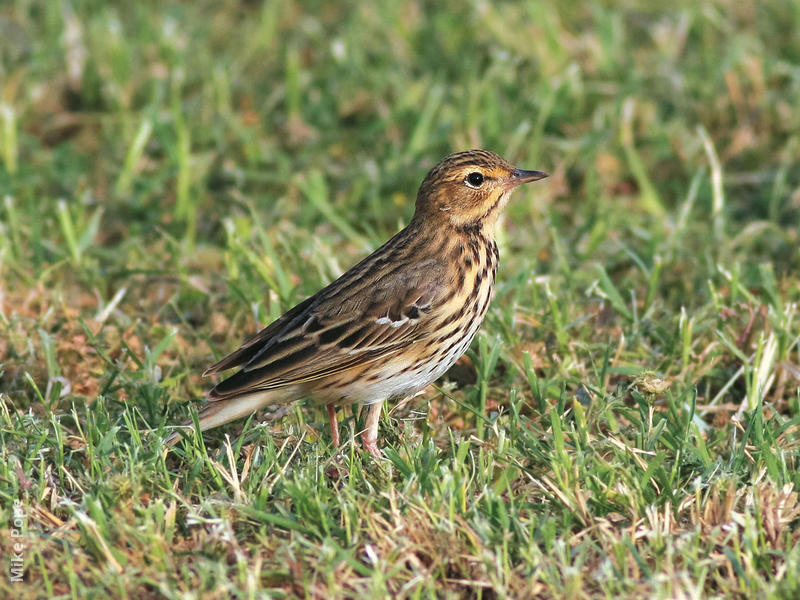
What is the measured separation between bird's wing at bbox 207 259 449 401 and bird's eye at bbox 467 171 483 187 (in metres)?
0.43

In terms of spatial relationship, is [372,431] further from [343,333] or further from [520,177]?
[520,177]

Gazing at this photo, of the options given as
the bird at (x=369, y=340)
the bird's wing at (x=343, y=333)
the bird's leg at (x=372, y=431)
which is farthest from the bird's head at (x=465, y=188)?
the bird's leg at (x=372, y=431)

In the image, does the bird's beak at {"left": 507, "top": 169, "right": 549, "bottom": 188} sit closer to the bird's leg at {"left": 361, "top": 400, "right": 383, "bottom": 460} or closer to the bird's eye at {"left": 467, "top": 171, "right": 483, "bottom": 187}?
the bird's eye at {"left": 467, "top": 171, "right": 483, "bottom": 187}

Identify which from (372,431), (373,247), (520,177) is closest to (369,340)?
(372,431)

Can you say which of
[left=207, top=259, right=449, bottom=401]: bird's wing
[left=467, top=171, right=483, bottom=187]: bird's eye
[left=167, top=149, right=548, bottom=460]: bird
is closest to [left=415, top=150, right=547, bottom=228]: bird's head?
[left=467, top=171, right=483, bottom=187]: bird's eye

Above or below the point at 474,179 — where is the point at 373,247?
below

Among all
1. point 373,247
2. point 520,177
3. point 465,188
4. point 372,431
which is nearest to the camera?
point 372,431

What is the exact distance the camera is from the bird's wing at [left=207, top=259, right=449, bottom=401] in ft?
16.7

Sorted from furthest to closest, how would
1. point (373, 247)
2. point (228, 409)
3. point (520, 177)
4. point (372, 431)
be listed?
1. point (373, 247)
2. point (520, 177)
3. point (372, 431)
4. point (228, 409)

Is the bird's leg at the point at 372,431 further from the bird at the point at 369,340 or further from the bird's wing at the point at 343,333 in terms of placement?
the bird's wing at the point at 343,333

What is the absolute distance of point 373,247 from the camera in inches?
273

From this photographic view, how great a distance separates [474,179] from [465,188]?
59 millimetres

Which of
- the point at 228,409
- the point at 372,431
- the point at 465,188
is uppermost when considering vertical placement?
the point at 465,188

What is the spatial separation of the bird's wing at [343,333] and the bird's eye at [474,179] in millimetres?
428
